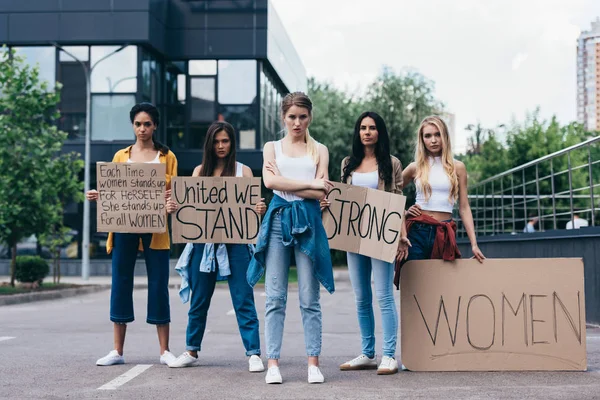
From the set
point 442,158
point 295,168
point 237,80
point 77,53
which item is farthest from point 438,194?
point 77,53

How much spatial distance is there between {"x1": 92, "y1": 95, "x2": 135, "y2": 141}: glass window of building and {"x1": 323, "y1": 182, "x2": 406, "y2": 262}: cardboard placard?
2676 centimetres

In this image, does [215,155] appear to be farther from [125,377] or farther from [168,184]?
[125,377]

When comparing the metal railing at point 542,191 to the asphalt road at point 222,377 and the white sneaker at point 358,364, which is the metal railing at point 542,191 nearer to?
the asphalt road at point 222,377

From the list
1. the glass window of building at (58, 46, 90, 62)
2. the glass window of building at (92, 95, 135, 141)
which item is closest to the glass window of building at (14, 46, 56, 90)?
the glass window of building at (58, 46, 90, 62)

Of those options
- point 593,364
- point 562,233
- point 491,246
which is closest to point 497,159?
point 491,246

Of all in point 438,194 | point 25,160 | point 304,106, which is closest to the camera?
point 304,106

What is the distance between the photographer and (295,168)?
639 cm

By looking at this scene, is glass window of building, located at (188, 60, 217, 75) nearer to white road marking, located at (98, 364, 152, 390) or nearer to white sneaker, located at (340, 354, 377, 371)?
white road marking, located at (98, 364, 152, 390)

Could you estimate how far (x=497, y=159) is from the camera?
57.2 m

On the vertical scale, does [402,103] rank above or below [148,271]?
above

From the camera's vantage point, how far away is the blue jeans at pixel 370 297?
270 inches

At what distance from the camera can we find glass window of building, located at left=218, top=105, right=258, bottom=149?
34500mm

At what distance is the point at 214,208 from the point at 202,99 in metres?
27.9

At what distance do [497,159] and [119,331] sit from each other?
170 ft
